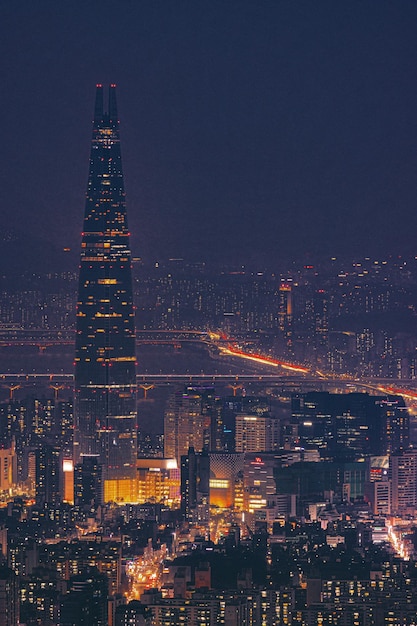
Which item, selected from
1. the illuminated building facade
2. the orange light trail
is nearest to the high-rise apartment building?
the illuminated building facade

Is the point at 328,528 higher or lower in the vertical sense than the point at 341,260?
lower

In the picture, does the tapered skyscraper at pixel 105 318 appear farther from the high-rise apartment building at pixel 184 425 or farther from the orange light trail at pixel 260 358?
the orange light trail at pixel 260 358

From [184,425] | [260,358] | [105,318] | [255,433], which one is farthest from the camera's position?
[105,318]

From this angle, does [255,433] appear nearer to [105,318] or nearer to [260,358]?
[260,358]

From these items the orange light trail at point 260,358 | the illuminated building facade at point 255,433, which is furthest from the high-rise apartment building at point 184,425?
the orange light trail at point 260,358

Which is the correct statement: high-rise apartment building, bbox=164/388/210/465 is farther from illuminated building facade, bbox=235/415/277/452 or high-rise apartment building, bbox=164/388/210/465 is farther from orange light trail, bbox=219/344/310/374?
orange light trail, bbox=219/344/310/374

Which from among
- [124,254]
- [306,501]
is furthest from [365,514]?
[124,254]

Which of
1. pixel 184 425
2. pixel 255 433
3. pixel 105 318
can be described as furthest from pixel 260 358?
pixel 105 318

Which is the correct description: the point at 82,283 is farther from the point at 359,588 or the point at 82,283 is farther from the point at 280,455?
the point at 359,588

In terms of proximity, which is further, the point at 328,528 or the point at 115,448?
the point at 115,448
